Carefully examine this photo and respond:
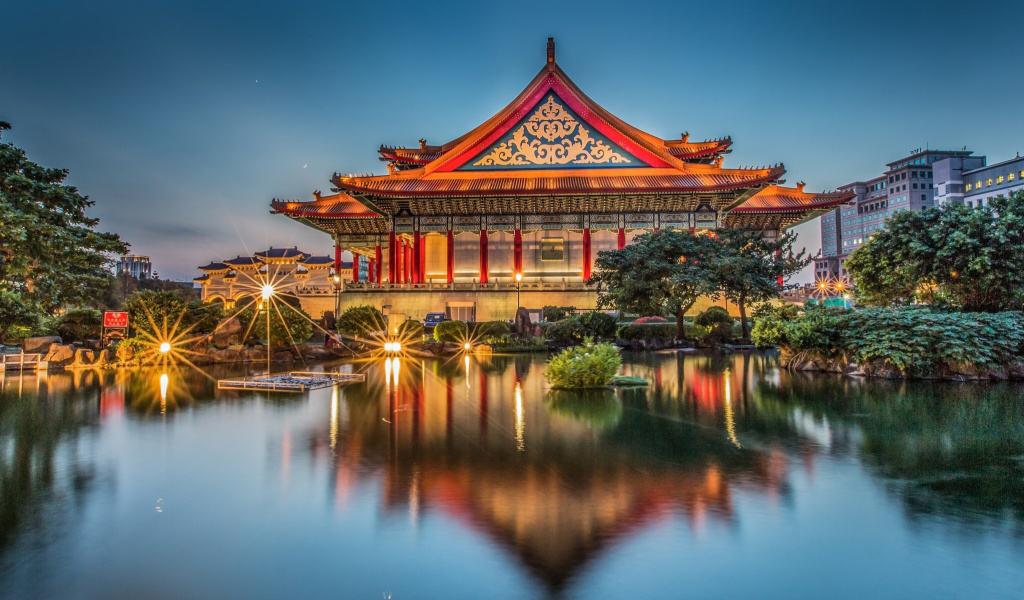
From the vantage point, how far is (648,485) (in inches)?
211

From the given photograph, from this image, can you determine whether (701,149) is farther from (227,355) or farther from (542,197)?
(227,355)

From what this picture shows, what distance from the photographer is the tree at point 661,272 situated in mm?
20297

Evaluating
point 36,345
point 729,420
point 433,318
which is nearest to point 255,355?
point 36,345

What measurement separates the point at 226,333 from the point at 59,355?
4.58 m

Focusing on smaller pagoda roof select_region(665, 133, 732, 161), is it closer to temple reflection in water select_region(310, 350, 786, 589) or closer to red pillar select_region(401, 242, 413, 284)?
red pillar select_region(401, 242, 413, 284)

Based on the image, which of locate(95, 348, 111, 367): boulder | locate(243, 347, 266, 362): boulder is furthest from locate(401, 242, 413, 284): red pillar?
locate(95, 348, 111, 367): boulder

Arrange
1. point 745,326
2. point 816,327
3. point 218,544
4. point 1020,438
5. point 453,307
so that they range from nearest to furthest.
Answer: point 218,544 → point 1020,438 → point 816,327 → point 745,326 → point 453,307

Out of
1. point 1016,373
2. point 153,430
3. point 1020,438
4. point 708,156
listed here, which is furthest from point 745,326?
point 153,430

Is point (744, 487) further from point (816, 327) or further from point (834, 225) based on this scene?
point (834, 225)

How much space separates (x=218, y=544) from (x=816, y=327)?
1389cm

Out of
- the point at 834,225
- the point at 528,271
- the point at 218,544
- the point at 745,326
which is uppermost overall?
the point at 834,225

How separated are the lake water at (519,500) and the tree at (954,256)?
242 inches

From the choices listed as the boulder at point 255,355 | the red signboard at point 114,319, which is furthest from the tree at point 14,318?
the boulder at point 255,355

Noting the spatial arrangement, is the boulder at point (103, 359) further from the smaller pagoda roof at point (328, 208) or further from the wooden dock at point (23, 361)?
the smaller pagoda roof at point (328, 208)
